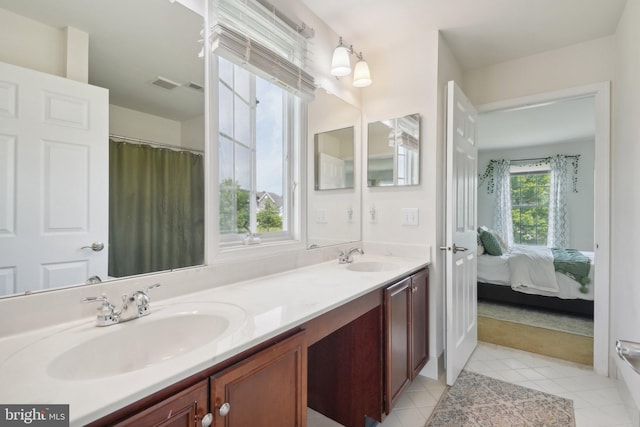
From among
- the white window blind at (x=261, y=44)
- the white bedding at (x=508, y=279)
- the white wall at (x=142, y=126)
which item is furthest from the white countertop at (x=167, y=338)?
the white bedding at (x=508, y=279)

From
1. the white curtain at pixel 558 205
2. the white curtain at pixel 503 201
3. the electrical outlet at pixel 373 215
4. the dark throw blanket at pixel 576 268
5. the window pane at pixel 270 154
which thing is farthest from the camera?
the white curtain at pixel 503 201

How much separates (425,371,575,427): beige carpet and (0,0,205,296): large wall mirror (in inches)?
64.8

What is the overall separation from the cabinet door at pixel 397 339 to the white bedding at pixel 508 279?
2358 millimetres

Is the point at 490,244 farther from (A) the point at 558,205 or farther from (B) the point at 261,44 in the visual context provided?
(B) the point at 261,44

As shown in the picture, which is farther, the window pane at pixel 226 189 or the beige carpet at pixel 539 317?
the beige carpet at pixel 539 317

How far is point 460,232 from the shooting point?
6.95 ft

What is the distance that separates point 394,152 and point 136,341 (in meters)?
1.93

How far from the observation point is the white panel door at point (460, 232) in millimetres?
1919

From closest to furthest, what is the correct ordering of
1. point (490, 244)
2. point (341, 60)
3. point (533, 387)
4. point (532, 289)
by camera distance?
1. point (341, 60)
2. point (533, 387)
3. point (532, 289)
4. point (490, 244)

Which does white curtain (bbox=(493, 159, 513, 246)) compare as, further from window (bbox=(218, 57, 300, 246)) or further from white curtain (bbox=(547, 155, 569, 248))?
window (bbox=(218, 57, 300, 246))

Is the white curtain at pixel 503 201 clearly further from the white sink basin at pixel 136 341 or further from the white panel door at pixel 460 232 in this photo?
the white sink basin at pixel 136 341

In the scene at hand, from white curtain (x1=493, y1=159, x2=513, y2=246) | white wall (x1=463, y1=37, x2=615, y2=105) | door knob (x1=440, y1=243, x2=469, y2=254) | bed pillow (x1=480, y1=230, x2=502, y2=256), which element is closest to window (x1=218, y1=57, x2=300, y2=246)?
door knob (x1=440, y1=243, x2=469, y2=254)

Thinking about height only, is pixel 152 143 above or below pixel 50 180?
above

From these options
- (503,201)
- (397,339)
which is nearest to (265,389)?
(397,339)
